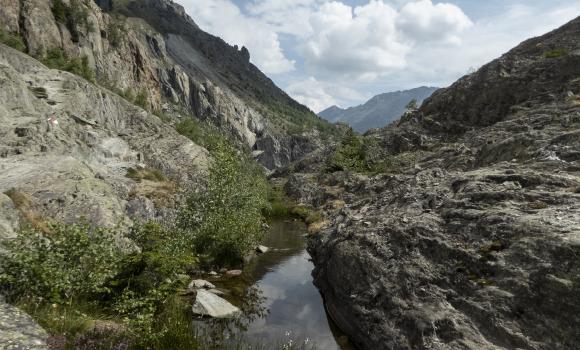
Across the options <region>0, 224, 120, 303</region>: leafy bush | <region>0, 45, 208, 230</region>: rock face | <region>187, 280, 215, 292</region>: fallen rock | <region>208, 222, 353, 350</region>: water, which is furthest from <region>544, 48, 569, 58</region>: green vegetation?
<region>0, 224, 120, 303</region>: leafy bush

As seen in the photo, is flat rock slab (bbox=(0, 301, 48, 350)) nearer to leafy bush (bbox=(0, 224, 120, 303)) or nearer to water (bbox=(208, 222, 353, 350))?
leafy bush (bbox=(0, 224, 120, 303))

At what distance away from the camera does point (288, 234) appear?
45.8 metres

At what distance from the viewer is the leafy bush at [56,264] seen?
1169cm

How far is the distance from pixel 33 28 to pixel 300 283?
100035mm

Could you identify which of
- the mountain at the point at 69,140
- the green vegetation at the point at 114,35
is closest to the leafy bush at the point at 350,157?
the mountain at the point at 69,140

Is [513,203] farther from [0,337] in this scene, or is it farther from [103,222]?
[103,222]

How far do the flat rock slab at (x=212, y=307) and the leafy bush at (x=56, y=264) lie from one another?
226 inches

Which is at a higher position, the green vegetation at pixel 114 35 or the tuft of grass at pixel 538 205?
the green vegetation at pixel 114 35

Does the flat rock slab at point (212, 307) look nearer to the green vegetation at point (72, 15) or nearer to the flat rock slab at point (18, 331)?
the flat rock slab at point (18, 331)

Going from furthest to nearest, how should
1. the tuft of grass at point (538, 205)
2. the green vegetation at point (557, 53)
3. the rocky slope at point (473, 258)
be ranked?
1. the green vegetation at point (557, 53)
2. the tuft of grass at point (538, 205)
3. the rocky slope at point (473, 258)

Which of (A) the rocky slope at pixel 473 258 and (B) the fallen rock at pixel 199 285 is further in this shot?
(B) the fallen rock at pixel 199 285

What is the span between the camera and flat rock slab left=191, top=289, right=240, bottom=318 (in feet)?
61.4

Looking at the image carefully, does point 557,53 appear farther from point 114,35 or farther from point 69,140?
point 114,35

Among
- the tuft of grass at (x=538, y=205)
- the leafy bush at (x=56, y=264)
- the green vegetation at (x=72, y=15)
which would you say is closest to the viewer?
the leafy bush at (x=56, y=264)
